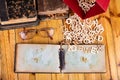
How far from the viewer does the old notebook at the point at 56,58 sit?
1374 mm

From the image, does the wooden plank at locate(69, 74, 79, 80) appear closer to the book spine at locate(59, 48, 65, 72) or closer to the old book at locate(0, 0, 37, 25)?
the book spine at locate(59, 48, 65, 72)

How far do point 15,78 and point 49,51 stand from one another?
21 centimetres

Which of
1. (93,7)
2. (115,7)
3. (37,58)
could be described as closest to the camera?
(93,7)

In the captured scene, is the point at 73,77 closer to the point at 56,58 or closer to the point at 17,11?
the point at 56,58

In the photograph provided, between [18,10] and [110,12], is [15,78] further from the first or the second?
[110,12]

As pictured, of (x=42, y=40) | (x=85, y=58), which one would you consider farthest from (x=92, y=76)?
(x=42, y=40)

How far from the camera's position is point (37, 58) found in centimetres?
138

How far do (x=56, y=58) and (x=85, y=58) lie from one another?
0.48 ft

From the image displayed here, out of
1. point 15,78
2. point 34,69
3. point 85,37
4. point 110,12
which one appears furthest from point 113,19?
point 15,78

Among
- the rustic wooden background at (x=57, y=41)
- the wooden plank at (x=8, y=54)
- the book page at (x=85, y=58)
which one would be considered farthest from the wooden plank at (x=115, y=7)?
Result: the wooden plank at (x=8, y=54)

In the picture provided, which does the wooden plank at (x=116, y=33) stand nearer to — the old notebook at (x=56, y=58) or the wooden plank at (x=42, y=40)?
the old notebook at (x=56, y=58)

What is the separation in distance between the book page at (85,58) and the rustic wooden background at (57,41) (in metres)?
0.03

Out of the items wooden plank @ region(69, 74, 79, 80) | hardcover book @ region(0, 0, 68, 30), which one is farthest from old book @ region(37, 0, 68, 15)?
wooden plank @ region(69, 74, 79, 80)

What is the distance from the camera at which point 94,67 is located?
1406 millimetres
